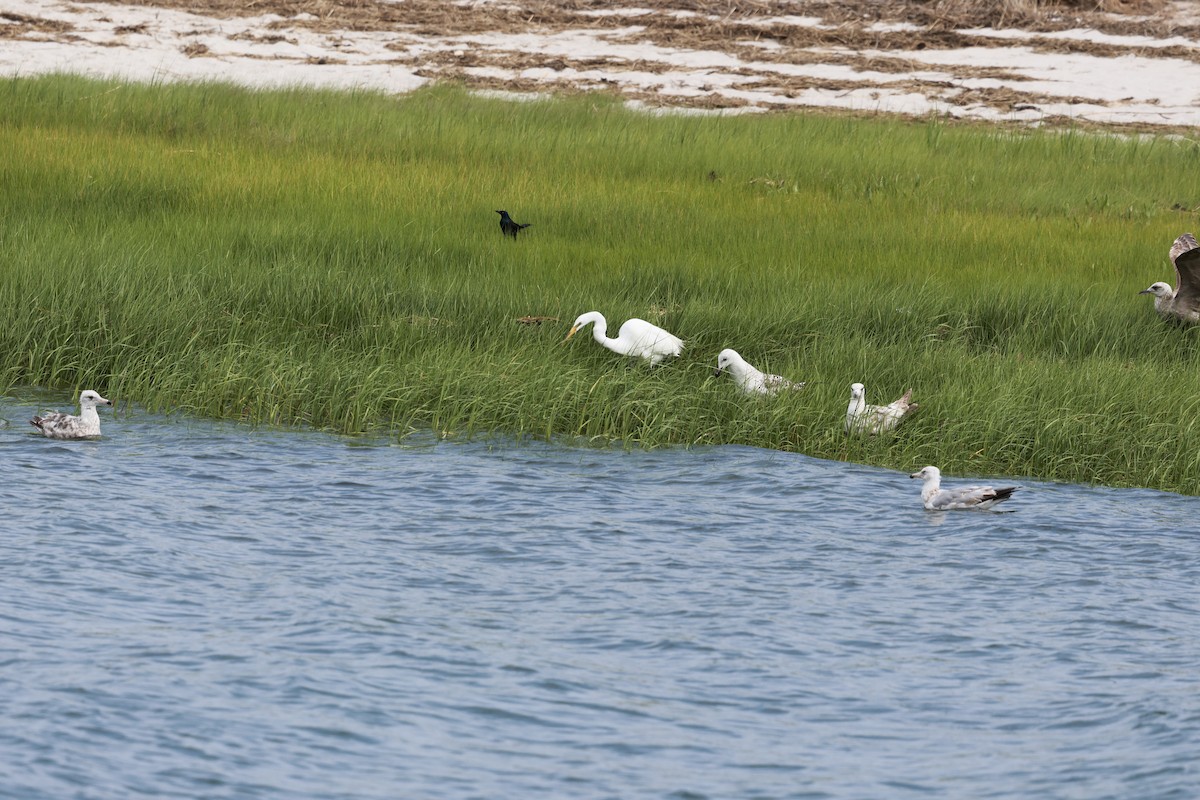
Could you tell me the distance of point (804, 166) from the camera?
1672cm

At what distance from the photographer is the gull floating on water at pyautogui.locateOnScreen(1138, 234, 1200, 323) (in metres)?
12.4

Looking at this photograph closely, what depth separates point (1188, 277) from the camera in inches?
489

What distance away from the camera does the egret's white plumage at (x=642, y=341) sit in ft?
36.6

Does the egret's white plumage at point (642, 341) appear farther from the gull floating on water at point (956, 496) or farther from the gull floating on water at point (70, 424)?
the gull floating on water at point (70, 424)

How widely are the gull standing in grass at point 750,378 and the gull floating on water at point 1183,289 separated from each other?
11.3 ft

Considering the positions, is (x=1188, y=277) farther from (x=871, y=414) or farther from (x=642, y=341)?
(x=642, y=341)

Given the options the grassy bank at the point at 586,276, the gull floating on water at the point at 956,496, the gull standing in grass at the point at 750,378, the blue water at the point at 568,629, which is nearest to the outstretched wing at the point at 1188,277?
the grassy bank at the point at 586,276

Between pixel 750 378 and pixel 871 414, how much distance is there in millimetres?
868

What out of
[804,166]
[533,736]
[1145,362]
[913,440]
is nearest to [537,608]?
[533,736]

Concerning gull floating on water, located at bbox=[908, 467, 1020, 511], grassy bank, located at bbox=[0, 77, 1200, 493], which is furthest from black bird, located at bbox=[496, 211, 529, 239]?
gull floating on water, located at bbox=[908, 467, 1020, 511]

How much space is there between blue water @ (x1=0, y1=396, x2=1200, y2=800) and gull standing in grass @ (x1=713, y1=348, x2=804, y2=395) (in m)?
0.67

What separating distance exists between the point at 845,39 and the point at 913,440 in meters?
15.6

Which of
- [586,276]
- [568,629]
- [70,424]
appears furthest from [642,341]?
[568,629]

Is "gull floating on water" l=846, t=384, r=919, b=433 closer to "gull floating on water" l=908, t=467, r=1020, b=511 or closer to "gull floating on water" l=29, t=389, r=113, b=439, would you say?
"gull floating on water" l=908, t=467, r=1020, b=511
